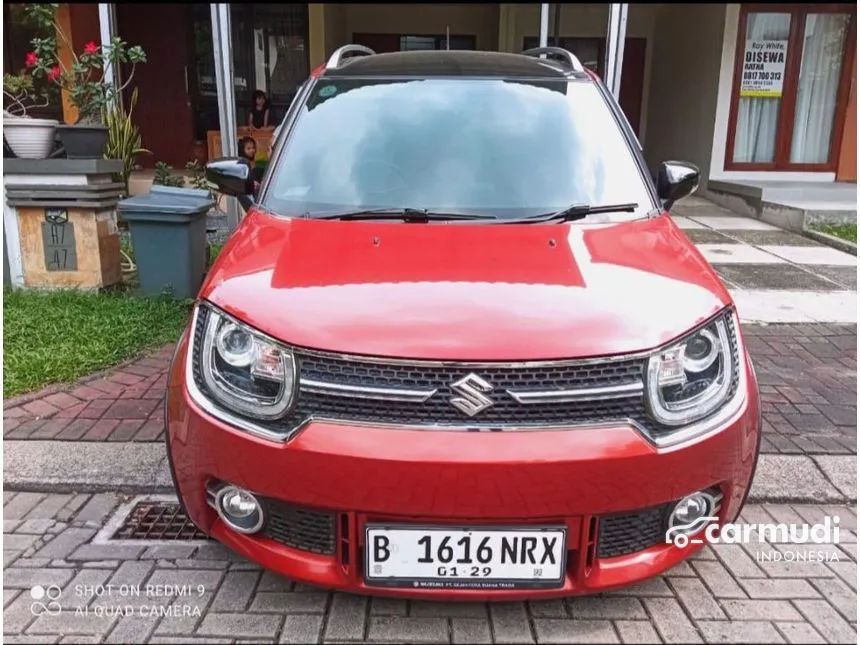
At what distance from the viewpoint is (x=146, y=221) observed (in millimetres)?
5340

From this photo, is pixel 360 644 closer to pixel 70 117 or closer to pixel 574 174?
pixel 574 174

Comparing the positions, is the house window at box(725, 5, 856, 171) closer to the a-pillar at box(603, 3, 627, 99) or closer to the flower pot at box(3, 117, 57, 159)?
the a-pillar at box(603, 3, 627, 99)

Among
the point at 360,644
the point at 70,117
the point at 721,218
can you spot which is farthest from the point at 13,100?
the point at 721,218

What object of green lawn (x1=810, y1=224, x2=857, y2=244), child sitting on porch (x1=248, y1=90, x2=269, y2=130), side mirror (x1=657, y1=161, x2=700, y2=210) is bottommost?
green lawn (x1=810, y1=224, x2=857, y2=244)

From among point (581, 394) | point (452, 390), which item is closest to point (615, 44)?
point (581, 394)

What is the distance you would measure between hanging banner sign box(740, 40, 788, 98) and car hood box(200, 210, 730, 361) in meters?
10.6

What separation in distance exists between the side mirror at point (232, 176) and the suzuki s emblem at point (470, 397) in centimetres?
188

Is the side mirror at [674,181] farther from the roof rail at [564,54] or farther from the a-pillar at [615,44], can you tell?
the a-pillar at [615,44]

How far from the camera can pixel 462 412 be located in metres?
1.98

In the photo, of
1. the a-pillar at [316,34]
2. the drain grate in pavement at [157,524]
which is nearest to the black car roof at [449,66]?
the drain grate in pavement at [157,524]

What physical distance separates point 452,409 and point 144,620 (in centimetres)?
135

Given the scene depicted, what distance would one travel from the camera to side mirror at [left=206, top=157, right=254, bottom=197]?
3.31 metres

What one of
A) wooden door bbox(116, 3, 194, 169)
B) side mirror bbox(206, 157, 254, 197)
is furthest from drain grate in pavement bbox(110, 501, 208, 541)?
wooden door bbox(116, 3, 194, 169)

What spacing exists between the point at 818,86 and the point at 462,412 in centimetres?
1238
